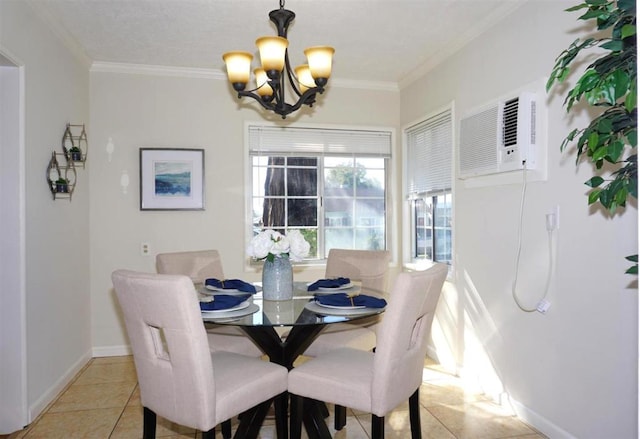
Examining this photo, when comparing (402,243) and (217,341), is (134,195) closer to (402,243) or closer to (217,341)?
(217,341)

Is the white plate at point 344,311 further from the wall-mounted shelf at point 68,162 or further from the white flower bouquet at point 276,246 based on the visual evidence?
the wall-mounted shelf at point 68,162

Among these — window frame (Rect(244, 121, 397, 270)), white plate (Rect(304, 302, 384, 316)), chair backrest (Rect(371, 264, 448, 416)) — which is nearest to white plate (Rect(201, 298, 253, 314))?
white plate (Rect(304, 302, 384, 316))

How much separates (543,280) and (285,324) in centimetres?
148

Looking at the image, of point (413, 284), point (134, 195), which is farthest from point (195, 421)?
point (134, 195)

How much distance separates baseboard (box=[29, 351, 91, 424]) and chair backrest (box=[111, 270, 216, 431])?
138 cm

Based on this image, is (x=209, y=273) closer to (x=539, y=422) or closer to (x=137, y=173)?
(x=137, y=173)

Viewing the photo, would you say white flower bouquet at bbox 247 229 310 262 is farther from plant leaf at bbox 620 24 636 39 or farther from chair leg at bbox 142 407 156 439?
plant leaf at bbox 620 24 636 39

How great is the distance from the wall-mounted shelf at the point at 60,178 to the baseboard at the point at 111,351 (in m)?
1.38

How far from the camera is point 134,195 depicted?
3994mm

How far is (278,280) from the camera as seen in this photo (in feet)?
8.07

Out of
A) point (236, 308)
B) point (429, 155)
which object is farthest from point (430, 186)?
point (236, 308)

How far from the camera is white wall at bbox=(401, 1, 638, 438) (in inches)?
82.8

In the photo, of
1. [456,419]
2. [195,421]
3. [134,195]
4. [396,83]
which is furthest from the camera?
[396,83]

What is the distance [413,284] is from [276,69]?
1168 mm
